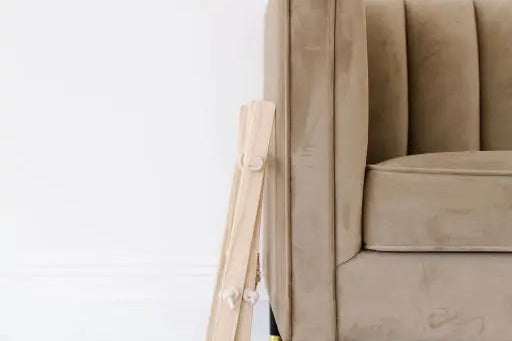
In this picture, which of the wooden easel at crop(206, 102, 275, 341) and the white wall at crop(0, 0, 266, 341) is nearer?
the wooden easel at crop(206, 102, 275, 341)

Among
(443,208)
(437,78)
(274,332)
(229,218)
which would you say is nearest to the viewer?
(443,208)

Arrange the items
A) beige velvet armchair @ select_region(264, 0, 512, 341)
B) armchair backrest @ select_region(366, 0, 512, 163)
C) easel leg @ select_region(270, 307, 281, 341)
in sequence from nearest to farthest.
Result: beige velvet armchair @ select_region(264, 0, 512, 341), easel leg @ select_region(270, 307, 281, 341), armchair backrest @ select_region(366, 0, 512, 163)

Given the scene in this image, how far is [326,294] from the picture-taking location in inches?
33.2

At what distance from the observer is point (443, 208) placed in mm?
826

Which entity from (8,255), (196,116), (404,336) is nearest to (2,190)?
(8,255)

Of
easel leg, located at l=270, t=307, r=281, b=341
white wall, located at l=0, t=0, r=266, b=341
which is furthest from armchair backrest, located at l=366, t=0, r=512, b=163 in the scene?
easel leg, located at l=270, t=307, r=281, b=341

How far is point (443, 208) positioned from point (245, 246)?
0.31m

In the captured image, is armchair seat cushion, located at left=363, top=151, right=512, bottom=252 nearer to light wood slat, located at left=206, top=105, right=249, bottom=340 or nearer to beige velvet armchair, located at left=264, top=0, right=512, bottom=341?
beige velvet armchair, located at left=264, top=0, right=512, bottom=341

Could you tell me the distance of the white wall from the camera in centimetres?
136

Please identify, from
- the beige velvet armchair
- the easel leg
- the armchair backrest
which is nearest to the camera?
the beige velvet armchair

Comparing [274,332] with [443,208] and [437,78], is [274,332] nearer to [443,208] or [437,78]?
[443,208]

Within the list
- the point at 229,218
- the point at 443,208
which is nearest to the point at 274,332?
the point at 229,218

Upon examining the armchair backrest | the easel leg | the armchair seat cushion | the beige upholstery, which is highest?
the armchair backrest

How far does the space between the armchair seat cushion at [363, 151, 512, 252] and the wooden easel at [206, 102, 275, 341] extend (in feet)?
0.61
